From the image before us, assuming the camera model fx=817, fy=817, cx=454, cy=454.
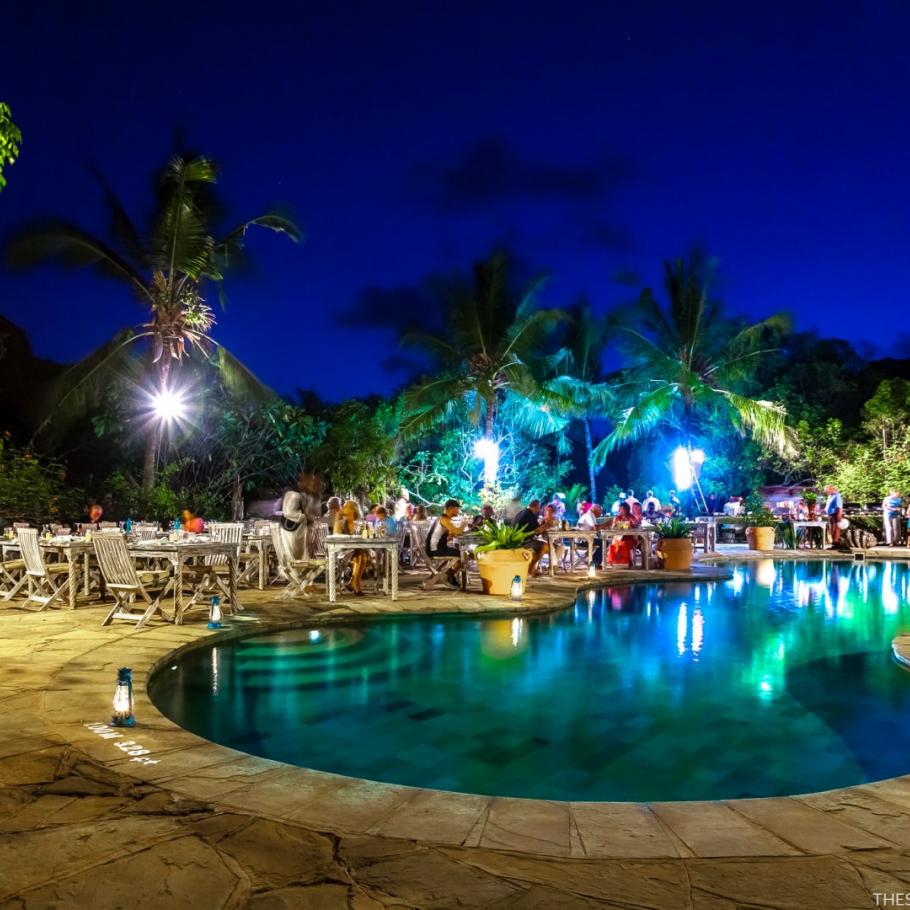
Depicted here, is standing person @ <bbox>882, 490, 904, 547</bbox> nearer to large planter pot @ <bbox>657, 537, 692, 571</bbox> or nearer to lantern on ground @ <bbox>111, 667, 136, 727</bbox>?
large planter pot @ <bbox>657, 537, 692, 571</bbox>

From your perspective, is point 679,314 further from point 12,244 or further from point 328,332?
point 328,332

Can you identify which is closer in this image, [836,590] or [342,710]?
[342,710]

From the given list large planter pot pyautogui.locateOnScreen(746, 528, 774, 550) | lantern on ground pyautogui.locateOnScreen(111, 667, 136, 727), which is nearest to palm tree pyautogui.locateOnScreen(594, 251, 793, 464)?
large planter pot pyautogui.locateOnScreen(746, 528, 774, 550)

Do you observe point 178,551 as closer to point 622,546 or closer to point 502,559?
point 502,559

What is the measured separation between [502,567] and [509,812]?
684cm

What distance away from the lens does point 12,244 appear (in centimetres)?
1388

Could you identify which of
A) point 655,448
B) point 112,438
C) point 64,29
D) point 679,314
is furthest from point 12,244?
point 655,448

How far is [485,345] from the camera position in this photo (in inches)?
781

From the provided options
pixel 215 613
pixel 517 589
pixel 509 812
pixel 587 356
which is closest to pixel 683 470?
pixel 587 356

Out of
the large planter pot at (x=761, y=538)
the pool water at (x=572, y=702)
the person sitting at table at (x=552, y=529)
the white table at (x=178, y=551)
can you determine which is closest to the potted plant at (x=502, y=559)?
the pool water at (x=572, y=702)

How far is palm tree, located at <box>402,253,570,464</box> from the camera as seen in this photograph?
64.4ft

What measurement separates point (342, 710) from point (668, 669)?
9.04 feet

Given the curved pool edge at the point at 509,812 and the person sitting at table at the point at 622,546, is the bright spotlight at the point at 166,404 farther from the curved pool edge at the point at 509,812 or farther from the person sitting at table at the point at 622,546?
the curved pool edge at the point at 509,812

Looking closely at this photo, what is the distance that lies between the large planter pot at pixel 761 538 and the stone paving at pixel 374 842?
52.7ft
